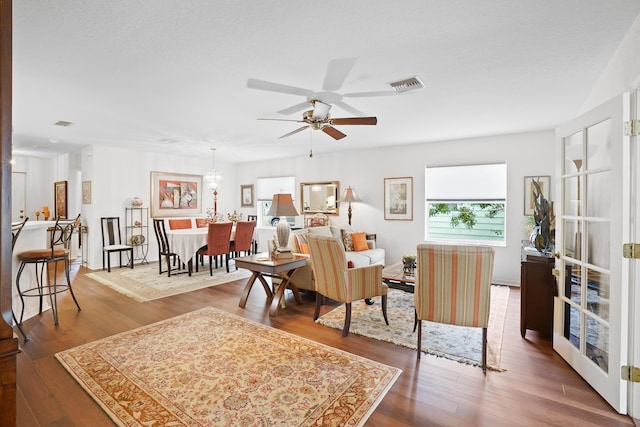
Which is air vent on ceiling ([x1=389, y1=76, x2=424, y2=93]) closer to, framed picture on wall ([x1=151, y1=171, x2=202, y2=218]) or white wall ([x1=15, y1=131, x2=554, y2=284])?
white wall ([x1=15, y1=131, x2=554, y2=284])

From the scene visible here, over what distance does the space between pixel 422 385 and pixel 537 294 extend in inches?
64.8

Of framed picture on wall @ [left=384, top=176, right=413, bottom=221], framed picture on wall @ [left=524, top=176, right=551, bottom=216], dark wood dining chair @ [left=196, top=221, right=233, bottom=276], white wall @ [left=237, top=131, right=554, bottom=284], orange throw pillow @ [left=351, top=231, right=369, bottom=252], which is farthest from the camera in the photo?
framed picture on wall @ [left=384, top=176, right=413, bottom=221]

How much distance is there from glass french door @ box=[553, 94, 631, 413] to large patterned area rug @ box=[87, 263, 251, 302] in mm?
4669

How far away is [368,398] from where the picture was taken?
2.10m

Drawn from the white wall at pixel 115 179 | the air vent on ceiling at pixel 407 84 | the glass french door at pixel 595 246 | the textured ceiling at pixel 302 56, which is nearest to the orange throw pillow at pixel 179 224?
the white wall at pixel 115 179

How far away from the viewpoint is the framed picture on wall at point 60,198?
Answer: 7418 millimetres

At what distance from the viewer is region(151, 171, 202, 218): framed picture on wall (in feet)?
23.3

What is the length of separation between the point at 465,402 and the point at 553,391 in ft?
2.31

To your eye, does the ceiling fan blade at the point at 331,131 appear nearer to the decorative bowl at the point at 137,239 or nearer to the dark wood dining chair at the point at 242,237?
the dark wood dining chair at the point at 242,237

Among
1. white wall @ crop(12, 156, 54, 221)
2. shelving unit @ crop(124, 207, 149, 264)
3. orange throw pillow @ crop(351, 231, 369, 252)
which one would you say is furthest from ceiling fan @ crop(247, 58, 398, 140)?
white wall @ crop(12, 156, 54, 221)

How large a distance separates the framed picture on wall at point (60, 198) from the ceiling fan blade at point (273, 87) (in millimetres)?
7291

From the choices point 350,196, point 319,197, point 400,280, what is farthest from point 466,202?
Result: point 319,197

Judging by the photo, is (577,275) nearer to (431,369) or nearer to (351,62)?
(431,369)

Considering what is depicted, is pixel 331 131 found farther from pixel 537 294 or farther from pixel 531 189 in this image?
pixel 531 189
